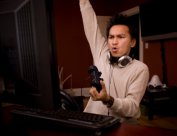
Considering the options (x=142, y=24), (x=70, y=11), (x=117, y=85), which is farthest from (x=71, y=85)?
(x=117, y=85)

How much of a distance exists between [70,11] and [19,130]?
17.0 feet

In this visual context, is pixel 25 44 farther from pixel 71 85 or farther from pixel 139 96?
pixel 71 85

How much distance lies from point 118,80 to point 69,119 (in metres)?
0.51

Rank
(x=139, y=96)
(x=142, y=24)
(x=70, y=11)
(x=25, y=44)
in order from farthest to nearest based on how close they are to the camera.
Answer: (x=70, y=11) → (x=142, y=24) → (x=139, y=96) → (x=25, y=44)

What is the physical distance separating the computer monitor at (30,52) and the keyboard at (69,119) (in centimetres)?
19

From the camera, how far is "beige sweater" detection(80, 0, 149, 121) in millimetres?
1140

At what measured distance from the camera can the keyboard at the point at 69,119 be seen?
0.84 m

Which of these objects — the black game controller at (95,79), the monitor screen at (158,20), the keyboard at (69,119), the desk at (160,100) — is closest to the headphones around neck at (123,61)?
the black game controller at (95,79)

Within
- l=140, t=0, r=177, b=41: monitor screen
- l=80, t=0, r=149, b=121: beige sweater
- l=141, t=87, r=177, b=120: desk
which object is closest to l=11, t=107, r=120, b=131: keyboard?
l=80, t=0, r=149, b=121: beige sweater

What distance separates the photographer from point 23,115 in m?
0.99

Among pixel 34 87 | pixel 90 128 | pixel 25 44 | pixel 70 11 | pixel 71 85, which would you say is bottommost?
pixel 71 85

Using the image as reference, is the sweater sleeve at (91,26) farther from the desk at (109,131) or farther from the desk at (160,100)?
the desk at (160,100)

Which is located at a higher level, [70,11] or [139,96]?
[70,11]

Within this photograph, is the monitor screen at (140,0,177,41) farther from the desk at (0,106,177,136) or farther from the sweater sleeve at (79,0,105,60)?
the desk at (0,106,177,136)
